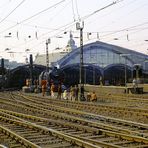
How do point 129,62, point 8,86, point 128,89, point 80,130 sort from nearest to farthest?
1. point 80,130
2. point 128,89
3. point 8,86
4. point 129,62

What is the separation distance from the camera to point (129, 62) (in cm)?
10025

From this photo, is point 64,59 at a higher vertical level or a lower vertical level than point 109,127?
higher

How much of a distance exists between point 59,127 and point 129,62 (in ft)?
277

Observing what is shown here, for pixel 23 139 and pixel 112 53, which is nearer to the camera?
pixel 23 139

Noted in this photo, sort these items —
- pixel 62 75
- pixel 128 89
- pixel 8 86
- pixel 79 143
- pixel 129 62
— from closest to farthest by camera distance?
1. pixel 79 143
2. pixel 128 89
3. pixel 62 75
4. pixel 8 86
5. pixel 129 62

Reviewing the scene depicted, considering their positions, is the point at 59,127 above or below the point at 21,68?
below

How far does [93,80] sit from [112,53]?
29.7m

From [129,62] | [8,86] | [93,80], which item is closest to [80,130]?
[8,86]

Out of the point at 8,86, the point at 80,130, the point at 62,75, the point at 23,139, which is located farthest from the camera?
the point at 8,86

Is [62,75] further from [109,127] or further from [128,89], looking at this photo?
[109,127]

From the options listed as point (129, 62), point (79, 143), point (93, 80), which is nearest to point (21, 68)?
point (93, 80)

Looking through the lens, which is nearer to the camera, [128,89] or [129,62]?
[128,89]

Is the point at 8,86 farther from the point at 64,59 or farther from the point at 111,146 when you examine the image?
the point at 111,146

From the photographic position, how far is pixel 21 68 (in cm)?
7088
